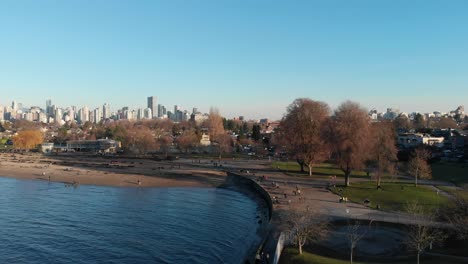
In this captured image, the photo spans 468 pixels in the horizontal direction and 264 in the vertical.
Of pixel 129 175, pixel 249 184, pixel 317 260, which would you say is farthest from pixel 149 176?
pixel 317 260

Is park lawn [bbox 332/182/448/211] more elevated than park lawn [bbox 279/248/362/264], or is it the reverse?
park lawn [bbox 332/182/448/211]

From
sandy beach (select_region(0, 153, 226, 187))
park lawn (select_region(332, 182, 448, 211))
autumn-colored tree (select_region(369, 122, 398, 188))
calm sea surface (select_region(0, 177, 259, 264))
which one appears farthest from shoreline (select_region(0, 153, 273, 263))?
autumn-colored tree (select_region(369, 122, 398, 188))

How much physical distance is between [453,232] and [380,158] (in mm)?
→ 27628

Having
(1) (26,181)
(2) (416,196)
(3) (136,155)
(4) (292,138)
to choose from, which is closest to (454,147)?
(4) (292,138)

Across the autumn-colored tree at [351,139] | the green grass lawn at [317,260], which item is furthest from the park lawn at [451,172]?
the green grass lawn at [317,260]

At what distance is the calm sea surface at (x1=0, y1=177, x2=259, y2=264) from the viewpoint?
104ft

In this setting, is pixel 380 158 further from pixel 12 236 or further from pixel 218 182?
pixel 12 236

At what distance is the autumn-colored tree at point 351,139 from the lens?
2189 inches

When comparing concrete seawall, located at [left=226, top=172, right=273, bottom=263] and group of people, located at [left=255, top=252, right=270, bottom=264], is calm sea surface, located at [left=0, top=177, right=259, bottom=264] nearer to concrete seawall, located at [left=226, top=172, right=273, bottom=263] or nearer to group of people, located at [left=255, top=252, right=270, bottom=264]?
concrete seawall, located at [left=226, top=172, right=273, bottom=263]

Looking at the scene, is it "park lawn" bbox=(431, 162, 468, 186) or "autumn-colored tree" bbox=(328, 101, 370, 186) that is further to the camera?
"park lawn" bbox=(431, 162, 468, 186)

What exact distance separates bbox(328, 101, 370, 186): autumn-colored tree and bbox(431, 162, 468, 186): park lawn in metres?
16.0

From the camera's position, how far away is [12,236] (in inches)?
1396

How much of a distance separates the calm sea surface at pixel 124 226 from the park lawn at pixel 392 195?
1245 centimetres

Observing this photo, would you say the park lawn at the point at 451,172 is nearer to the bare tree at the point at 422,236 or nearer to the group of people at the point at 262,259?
the bare tree at the point at 422,236
